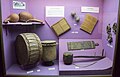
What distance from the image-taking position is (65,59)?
2.45 metres

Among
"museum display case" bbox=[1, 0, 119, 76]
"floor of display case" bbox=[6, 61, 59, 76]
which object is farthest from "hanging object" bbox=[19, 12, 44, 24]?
"floor of display case" bbox=[6, 61, 59, 76]

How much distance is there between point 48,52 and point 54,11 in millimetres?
663

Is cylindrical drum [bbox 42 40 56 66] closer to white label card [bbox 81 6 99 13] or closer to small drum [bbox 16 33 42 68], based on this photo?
small drum [bbox 16 33 42 68]

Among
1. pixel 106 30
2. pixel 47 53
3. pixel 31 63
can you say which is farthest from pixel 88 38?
pixel 31 63

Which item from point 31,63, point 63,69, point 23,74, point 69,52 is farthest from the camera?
point 69,52

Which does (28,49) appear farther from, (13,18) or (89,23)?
(89,23)

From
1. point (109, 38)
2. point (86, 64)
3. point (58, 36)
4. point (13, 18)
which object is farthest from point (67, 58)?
point (13, 18)

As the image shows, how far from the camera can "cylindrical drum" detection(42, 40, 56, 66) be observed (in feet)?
8.33

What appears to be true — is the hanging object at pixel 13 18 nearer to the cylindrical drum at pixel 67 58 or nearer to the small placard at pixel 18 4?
the small placard at pixel 18 4

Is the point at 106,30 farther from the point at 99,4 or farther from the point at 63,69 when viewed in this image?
the point at 63,69

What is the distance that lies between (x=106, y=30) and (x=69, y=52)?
68 cm

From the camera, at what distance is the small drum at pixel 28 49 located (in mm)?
2320

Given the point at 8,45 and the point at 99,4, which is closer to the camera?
the point at 8,45

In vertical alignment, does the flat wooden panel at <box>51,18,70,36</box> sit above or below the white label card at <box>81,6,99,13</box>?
below
